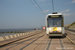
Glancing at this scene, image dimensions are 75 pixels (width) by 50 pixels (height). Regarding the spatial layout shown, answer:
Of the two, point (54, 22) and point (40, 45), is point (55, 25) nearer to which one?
point (54, 22)

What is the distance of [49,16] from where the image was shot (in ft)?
55.5

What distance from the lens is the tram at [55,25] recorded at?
16.3 metres

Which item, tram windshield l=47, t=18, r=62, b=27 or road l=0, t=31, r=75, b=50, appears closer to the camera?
road l=0, t=31, r=75, b=50

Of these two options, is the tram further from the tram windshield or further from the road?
the road

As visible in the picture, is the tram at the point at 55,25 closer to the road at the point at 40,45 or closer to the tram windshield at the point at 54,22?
the tram windshield at the point at 54,22

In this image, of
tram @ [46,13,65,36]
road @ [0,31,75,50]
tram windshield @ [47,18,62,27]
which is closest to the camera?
road @ [0,31,75,50]

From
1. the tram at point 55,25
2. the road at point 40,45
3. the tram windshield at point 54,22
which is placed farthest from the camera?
the tram windshield at point 54,22

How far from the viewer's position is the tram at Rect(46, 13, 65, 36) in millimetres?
16328

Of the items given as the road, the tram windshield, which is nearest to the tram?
the tram windshield

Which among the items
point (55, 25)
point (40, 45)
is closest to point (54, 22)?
point (55, 25)

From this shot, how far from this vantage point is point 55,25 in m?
16.5

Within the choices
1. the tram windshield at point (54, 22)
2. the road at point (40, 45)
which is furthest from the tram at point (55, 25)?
the road at point (40, 45)

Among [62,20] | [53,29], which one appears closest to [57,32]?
[53,29]

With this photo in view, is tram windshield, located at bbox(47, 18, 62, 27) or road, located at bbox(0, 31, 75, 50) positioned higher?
tram windshield, located at bbox(47, 18, 62, 27)
